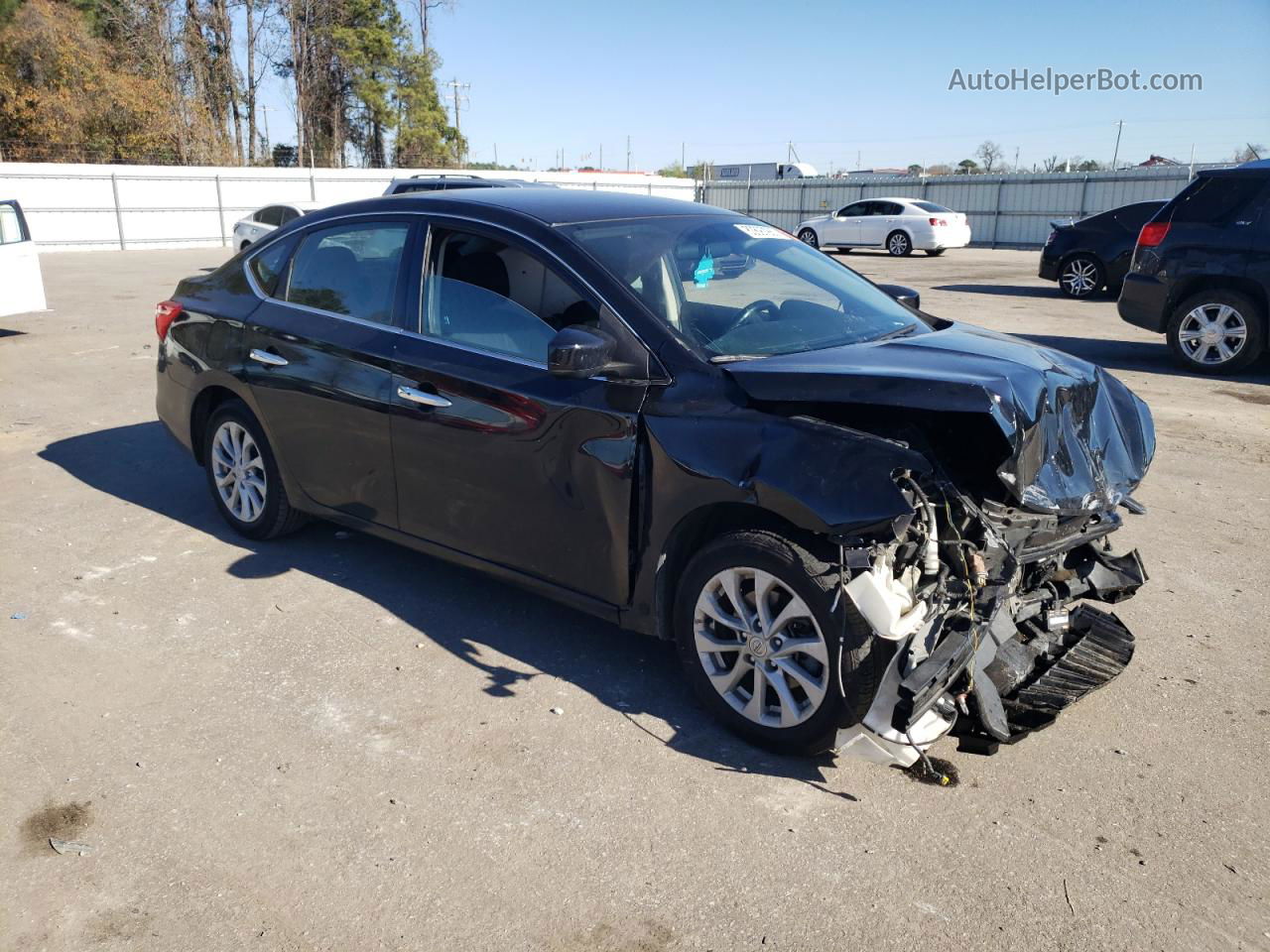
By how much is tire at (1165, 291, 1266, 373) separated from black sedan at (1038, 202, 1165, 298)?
6.42 m

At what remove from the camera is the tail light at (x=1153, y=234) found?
33.8ft

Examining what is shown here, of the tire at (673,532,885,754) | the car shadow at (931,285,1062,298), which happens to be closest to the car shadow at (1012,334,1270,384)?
the car shadow at (931,285,1062,298)

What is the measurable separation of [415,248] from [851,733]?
2734mm

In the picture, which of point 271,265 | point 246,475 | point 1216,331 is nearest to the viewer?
point 271,265

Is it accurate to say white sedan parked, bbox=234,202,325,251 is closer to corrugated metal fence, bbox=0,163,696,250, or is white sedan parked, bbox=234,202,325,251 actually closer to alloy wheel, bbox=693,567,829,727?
corrugated metal fence, bbox=0,163,696,250

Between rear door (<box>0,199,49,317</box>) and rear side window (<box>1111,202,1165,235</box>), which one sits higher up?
rear side window (<box>1111,202,1165,235</box>)

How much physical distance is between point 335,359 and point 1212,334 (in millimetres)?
8927

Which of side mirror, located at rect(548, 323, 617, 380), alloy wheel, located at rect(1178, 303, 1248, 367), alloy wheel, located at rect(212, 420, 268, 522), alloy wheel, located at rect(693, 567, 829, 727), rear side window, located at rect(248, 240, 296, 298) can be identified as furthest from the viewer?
alloy wheel, located at rect(1178, 303, 1248, 367)

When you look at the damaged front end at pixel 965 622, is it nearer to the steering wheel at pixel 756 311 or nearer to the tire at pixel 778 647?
the tire at pixel 778 647

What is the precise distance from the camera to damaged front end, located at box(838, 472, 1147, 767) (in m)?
3.22

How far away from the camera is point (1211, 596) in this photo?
16.2 ft

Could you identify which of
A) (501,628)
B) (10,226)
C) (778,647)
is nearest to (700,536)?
(778,647)

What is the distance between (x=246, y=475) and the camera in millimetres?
5551

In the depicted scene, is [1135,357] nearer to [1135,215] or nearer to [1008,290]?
[1135,215]
